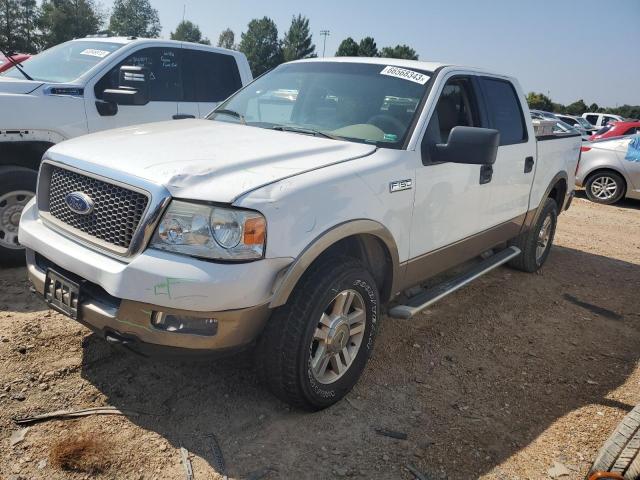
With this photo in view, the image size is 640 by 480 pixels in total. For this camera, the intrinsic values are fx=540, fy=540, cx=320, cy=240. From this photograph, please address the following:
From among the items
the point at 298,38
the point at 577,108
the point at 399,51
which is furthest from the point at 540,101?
the point at 298,38

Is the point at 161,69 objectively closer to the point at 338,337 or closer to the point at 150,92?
the point at 150,92

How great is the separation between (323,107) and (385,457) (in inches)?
88.2

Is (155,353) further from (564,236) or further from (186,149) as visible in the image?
(564,236)

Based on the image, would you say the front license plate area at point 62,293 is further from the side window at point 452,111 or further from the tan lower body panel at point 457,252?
the side window at point 452,111

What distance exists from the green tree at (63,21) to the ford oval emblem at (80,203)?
193 ft

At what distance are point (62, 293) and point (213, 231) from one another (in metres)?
0.91

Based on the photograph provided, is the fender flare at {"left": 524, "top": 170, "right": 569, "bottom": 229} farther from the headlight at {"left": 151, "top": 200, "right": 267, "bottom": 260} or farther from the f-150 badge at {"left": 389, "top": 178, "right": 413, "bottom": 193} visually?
the headlight at {"left": 151, "top": 200, "right": 267, "bottom": 260}

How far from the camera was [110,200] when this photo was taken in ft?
8.54

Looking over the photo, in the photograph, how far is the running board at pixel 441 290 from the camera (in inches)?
132

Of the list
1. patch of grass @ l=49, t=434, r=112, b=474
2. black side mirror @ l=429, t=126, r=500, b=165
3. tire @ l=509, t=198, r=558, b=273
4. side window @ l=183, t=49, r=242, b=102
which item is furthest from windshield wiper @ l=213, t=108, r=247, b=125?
tire @ l=509, t=198, r=558, b=273

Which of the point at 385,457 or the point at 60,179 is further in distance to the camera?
the point at 60,179

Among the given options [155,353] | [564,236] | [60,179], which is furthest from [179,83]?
[564,236]

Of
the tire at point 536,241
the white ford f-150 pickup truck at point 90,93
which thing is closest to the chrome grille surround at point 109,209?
the white ford f-150 pickup truck at point 90,93

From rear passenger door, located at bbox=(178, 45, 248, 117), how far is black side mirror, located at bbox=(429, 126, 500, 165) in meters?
3.52
